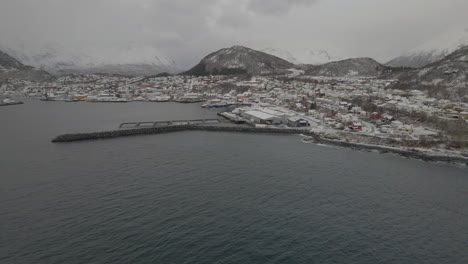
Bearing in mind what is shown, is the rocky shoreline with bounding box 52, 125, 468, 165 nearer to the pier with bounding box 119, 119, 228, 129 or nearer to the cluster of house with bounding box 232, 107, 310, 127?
the pier with bounding box 119, 119, 228, 129

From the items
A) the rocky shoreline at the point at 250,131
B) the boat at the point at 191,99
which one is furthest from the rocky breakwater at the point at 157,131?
the boat at the point at 191,99

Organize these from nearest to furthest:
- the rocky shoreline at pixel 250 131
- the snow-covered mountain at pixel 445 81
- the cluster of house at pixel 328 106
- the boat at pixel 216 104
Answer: the rocky shoreline at pixel 250 131, the cluster of house at pixel 328 106, the snow-covered mountain at pixel 445 81, the boat at pixel 216 104

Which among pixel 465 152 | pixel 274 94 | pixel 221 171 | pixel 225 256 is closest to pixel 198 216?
pixel 225 256

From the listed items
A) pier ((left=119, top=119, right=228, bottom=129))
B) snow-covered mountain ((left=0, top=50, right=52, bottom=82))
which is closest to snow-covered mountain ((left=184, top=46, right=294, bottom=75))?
snow-covered mountain ((left=0, top=50, right=52, bottom=82))

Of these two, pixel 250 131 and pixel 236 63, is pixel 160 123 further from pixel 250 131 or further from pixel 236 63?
pixel 236 63

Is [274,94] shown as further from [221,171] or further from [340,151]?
[221,171]

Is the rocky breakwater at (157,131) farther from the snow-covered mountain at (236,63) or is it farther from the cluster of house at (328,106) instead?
the snow-covered mountain at (236,63)
